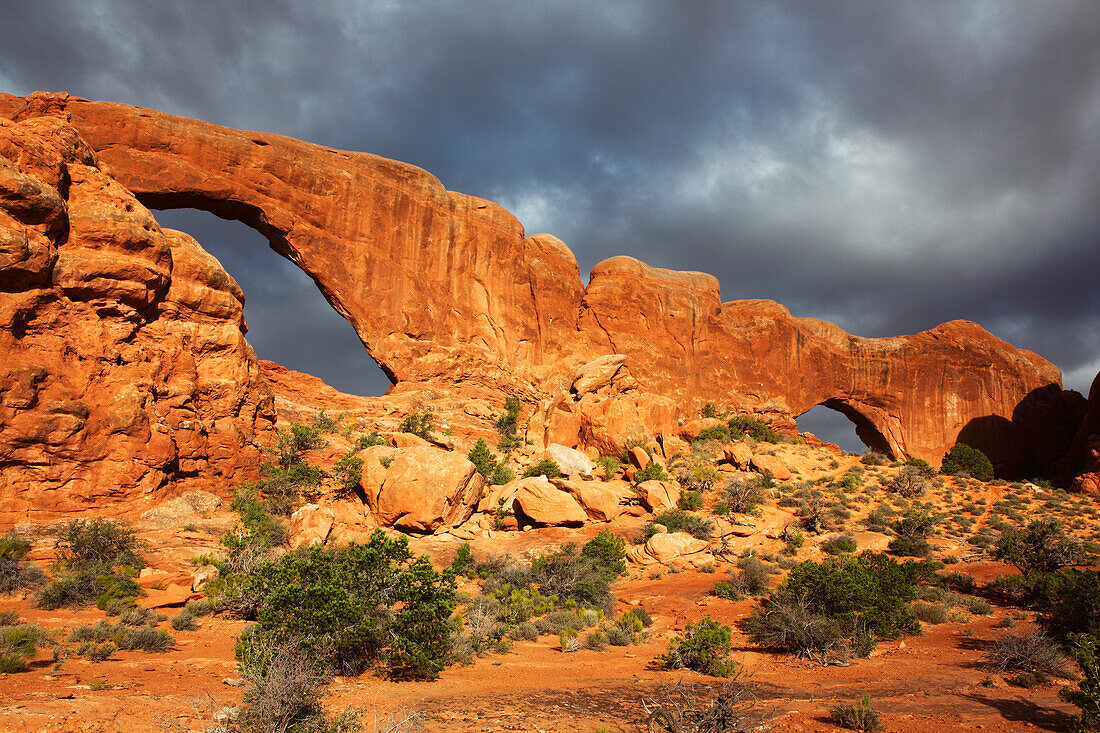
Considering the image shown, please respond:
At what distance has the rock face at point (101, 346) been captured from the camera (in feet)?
45.1

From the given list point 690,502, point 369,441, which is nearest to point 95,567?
point 369,441

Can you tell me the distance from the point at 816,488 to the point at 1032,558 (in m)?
8.59

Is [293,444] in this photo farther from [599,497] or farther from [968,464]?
[968,464]

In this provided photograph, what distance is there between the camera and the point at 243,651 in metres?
6.22

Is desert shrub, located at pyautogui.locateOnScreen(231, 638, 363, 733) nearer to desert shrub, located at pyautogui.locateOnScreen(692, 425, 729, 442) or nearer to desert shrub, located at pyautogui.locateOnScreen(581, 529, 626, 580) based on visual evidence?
desert shrub, located at pyautogui.locateOnScreen(581, 529, 626, 580)

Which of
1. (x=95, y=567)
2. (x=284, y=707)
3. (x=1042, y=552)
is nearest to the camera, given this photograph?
(x=284, y=707)

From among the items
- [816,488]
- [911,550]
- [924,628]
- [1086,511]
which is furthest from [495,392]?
[1086,511]

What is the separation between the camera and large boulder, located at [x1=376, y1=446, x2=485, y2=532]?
1650 cm

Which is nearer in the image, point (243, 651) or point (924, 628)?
point (243, 651)

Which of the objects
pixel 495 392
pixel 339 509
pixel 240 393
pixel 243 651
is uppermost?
pixel 495 392

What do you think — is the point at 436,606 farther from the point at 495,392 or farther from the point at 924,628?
the point at 495,392

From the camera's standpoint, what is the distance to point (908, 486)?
2198cm

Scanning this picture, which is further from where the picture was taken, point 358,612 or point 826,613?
point 826,613

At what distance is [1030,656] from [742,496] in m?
11.7
